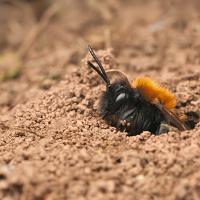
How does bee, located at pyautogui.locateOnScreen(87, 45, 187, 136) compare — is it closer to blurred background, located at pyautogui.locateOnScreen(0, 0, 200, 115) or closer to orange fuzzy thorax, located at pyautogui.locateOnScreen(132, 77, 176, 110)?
orange fuzzy thorax, located at pyautogui.locateOnScreen(132, 77, 176, 110)

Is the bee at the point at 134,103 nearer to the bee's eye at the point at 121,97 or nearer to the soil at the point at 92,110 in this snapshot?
the bee's eye at the point at 121,97

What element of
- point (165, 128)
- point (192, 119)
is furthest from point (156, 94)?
point (192, 119)

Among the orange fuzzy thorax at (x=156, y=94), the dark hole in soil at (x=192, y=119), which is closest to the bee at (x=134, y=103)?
the orange fuzzy thorax at (x=156, y=94)

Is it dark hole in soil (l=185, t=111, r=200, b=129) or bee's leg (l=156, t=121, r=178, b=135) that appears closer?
bee's leg (l=156, t=121, r=178, b=135)

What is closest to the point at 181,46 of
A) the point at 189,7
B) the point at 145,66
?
the point at 145,66

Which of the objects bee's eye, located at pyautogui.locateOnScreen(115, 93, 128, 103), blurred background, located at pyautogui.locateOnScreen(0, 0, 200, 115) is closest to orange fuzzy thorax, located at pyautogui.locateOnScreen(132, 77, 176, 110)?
bee's eye, located at pyautogui.locateOnScreen(115, 93, 128, 103)

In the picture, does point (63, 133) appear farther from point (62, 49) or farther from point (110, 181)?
point (62, 49)
